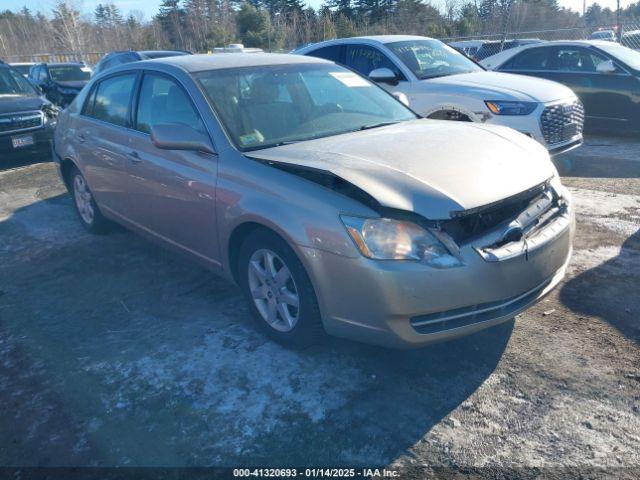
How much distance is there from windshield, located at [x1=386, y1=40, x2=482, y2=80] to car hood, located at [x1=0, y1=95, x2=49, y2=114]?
5.95 metres

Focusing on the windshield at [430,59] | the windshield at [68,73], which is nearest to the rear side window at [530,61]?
the windshield at [430,59]

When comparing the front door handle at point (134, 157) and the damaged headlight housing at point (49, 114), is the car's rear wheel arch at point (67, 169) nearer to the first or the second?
the front door handle at point (134, 157)

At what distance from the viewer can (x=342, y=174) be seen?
2.96 metres

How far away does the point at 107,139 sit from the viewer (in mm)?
4832

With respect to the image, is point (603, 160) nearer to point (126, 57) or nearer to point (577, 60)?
point (577, 60)

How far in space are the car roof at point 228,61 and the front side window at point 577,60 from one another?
652 centimetres

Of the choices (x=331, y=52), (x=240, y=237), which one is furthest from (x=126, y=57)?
(x=240, y=237)

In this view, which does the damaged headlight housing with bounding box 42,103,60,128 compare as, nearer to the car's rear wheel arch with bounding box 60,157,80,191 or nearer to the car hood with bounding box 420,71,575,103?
the car's rear wheel arch with bounding box 60,157,80,191

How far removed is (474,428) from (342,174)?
4.64ft

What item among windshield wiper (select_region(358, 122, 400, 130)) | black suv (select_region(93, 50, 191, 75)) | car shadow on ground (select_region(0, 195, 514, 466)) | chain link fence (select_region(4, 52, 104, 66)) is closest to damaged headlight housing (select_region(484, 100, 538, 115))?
windshield wiper (select_region(358, 122, 400, 130))

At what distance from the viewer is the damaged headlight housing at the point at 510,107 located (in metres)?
6.53

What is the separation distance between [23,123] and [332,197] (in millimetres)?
7931

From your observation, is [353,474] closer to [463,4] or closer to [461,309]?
[461,309]

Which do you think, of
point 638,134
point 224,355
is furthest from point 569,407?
point 638,134
